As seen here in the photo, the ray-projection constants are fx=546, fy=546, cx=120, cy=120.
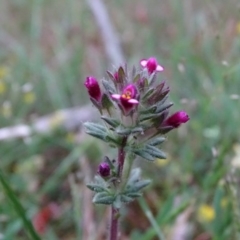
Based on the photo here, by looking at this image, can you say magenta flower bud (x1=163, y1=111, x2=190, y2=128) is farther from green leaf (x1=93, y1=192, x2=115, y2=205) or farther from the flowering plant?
green leaf (x1=93, y1=192, x2=115, y2=205)

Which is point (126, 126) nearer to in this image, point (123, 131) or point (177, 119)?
point (123, 131)

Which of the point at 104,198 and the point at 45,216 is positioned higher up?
the point at 45,216

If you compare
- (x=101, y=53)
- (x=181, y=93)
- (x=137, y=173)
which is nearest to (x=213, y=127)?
(x=181, y=93)

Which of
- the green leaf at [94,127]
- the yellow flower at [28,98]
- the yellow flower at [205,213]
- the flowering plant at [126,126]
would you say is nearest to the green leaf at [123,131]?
the flowering plant at [126,126]

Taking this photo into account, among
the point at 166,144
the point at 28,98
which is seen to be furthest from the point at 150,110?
the point at 28,98

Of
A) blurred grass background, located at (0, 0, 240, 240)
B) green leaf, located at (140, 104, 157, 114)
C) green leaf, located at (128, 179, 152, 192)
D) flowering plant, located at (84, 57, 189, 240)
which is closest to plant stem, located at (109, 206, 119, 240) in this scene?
flowering plant, located at (84, 57, 189, 240)

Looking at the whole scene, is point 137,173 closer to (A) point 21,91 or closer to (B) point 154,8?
(A) point 21,91

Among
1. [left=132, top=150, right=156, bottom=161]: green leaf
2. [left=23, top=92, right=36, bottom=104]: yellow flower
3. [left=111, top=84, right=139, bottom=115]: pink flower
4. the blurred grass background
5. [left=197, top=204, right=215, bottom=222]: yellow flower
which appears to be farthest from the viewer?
[left=23, top=92, right=36, bottom=104]: yellow flower
